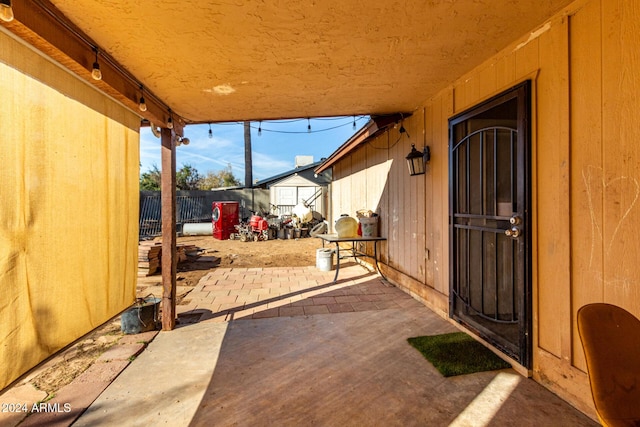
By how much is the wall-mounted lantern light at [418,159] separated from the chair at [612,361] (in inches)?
105

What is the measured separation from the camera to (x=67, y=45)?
1.80 m

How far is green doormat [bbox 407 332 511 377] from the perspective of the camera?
89.3 inches

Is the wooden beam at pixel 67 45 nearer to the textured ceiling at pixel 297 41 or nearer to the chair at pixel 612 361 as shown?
the textured ceiling at pixel 297 41

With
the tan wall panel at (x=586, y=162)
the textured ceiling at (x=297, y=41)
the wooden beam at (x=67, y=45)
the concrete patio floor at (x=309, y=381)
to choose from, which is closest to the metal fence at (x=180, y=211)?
the concrete patio floor at (x=309, y=381)

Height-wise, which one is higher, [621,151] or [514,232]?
[621,151]

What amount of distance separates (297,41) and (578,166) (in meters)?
1.93

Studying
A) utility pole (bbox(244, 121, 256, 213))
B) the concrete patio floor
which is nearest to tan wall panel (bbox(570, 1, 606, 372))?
the concrete patio floor

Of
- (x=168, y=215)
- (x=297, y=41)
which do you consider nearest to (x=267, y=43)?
(x=297, y=41)

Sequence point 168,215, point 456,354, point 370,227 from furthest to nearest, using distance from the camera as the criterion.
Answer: point 370,227, point 168,215, point 456,354

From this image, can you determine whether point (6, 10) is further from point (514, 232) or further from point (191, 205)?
point (191, 205)

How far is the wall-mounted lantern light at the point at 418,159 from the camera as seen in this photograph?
3.59 metres

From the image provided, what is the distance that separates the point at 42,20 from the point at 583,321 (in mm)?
2872

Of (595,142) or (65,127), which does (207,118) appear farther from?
(595,142)

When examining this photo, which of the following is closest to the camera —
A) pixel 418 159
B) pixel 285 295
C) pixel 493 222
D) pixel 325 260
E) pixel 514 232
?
pixel 514 232
